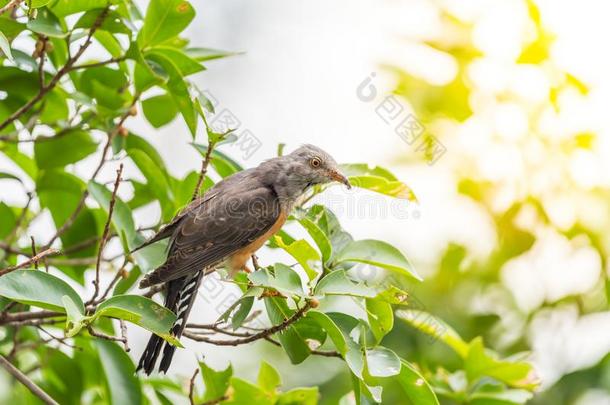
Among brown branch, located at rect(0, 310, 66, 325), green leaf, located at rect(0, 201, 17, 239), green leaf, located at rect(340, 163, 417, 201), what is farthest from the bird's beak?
green leaf, located at rect(0, 201, 17, 239)

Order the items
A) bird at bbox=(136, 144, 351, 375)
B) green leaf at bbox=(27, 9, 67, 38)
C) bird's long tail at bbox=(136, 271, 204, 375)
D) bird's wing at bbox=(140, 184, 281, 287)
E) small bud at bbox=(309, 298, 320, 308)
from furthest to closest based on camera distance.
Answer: bird's wing at bbox=(140, 184, 281, 287) → bird at bbox=(136, 144, 351, 375) → bird's long tail at bbox=(136, 271, 204, 375) → green leaf at bbox=(27, 9, 67, 38) → small bud at bbox=(309, 298, 320, 308)

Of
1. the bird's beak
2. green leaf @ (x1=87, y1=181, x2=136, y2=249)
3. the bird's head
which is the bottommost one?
the bird's beak

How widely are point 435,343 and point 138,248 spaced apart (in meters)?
1.77

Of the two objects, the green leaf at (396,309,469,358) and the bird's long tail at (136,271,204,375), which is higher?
the bird's long tail at (136,271,204,375)

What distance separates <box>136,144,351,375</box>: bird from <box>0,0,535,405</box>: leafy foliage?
0.09m

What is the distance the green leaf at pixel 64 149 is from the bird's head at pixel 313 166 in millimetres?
896

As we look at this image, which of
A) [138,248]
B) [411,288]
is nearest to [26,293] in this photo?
[138,248]

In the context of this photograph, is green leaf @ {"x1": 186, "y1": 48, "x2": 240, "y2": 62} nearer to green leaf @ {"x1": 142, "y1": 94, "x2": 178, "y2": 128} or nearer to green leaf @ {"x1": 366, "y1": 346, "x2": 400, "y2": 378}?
green leaf @ {"x1": 142, "y1": 94, "x2": 178, "y2": 128}

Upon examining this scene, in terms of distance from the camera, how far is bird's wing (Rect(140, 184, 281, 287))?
3438mm

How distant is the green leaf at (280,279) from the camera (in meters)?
2.60

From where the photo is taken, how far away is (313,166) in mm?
3832

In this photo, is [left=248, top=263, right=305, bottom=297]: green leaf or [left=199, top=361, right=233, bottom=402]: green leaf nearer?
[left=248, top=263, right=305, bottom=297]: green leaf

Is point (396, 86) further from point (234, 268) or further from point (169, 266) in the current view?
point (169, 266)

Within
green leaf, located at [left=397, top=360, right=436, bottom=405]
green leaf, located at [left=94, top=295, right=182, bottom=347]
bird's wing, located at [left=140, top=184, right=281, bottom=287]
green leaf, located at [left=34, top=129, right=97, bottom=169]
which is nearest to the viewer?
green leaf, located at [left=94, top=295, right=182, bottom=347]
